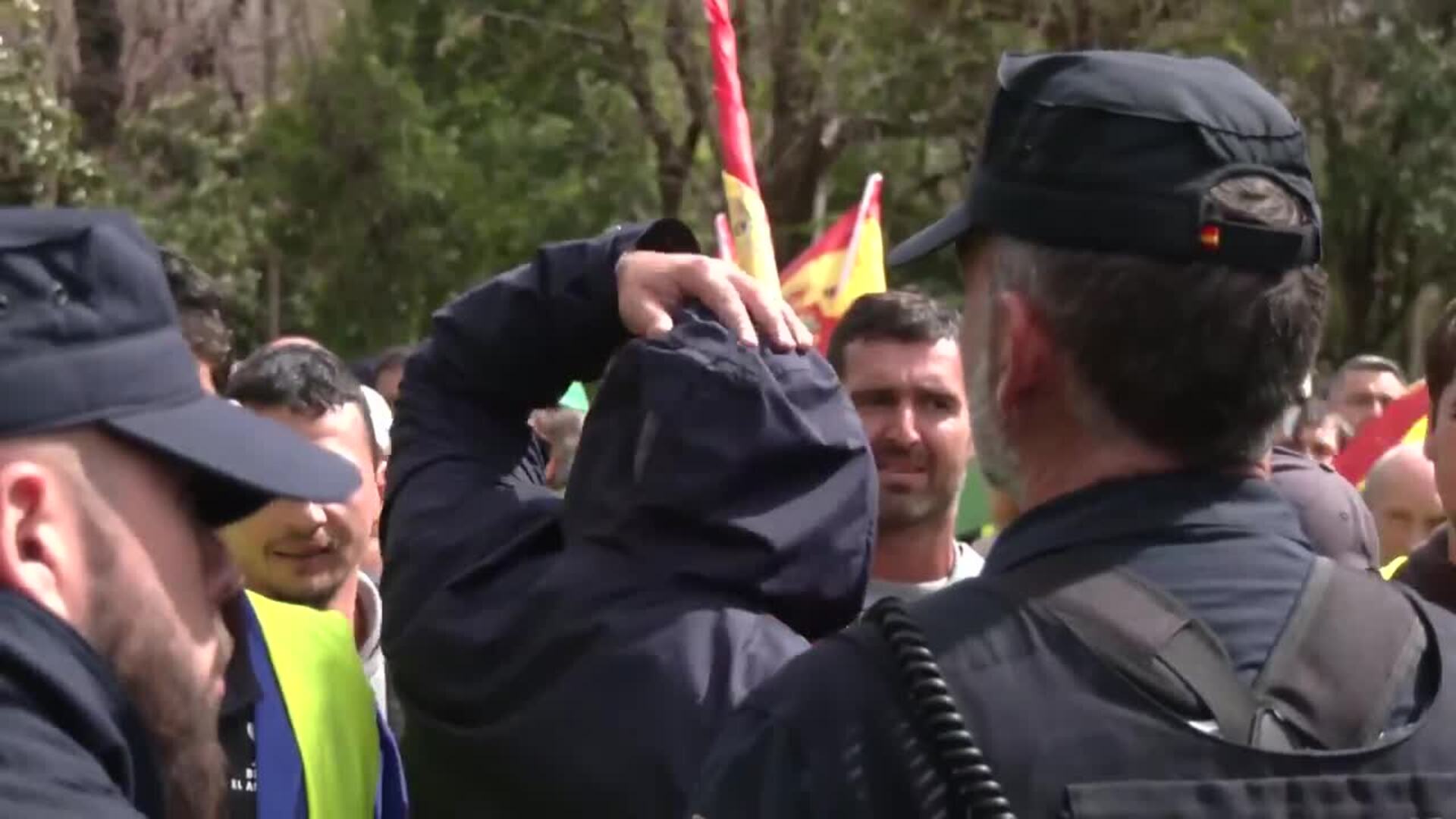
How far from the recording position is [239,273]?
23938mm

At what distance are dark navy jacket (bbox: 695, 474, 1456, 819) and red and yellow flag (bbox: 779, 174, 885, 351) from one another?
7.28 m

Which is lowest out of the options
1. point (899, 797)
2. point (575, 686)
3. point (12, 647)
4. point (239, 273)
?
point (239, 273)

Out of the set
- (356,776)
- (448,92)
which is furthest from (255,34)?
(356,776)

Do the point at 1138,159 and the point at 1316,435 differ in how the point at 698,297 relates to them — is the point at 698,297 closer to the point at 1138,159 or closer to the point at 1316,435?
the point at 1138,159

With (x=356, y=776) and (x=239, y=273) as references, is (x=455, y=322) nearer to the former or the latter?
(x=356, y=776)

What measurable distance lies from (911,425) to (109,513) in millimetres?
2935

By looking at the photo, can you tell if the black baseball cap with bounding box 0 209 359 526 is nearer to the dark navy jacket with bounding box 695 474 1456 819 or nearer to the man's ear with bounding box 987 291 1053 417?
Answer: the dark navy jacket with bounding box 695 474 1456 819

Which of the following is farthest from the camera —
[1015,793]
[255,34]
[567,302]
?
[255,34]

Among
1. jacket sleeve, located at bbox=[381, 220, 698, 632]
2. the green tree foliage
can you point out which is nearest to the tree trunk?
the green tree foliage

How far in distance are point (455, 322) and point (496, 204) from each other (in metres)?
17.2

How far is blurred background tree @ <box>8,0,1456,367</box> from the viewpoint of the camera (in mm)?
18938

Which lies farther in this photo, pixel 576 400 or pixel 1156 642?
pixel 576 400

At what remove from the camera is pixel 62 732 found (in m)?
1.84

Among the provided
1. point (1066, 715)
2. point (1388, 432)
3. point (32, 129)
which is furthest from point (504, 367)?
point (32, 129)
